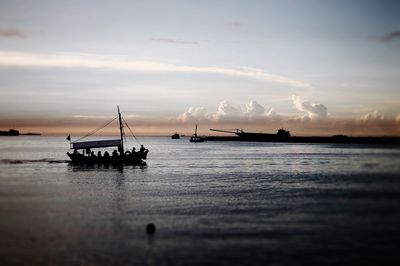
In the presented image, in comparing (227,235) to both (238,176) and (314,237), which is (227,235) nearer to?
(314,237)

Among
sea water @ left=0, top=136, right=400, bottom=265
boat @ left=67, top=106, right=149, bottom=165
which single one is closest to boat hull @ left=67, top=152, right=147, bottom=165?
boat @ left=67, top=106, right=149, bottom=165

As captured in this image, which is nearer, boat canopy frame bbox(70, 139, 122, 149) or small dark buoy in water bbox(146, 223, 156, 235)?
small dark buoy in water bbox(146, 223, 156, 235)

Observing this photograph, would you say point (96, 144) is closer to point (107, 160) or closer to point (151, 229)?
point (107, 160)

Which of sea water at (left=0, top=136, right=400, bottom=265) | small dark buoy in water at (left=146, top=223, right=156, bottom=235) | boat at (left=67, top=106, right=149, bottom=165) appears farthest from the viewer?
boat at (left=67, top=106, right=149, bottom=165)

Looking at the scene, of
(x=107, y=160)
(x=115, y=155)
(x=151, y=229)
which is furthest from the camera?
(x=107, y=160)

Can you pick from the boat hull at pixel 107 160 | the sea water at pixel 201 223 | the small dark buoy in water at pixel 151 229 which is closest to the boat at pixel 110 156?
the boat hull at pixel 107 160

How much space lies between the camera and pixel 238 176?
58.2 metres

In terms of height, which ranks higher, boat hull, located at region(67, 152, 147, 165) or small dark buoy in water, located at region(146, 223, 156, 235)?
boat hull, located at region(67, 152, 147, 165)

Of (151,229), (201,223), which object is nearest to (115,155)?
(201,223)

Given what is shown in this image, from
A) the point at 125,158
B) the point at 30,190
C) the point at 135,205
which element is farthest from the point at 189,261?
the point at 125,158

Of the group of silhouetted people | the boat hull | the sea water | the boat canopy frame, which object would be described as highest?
the boat canopy frame

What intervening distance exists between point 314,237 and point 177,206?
12.8m

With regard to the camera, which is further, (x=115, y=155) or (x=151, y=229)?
(x=115, y=155)

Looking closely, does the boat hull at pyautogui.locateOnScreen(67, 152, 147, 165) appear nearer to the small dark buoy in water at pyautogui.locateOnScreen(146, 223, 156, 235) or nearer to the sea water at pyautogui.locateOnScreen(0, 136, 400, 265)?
the sea water at pyautogui.locateOnScreen(0, 136, 400, 265)
